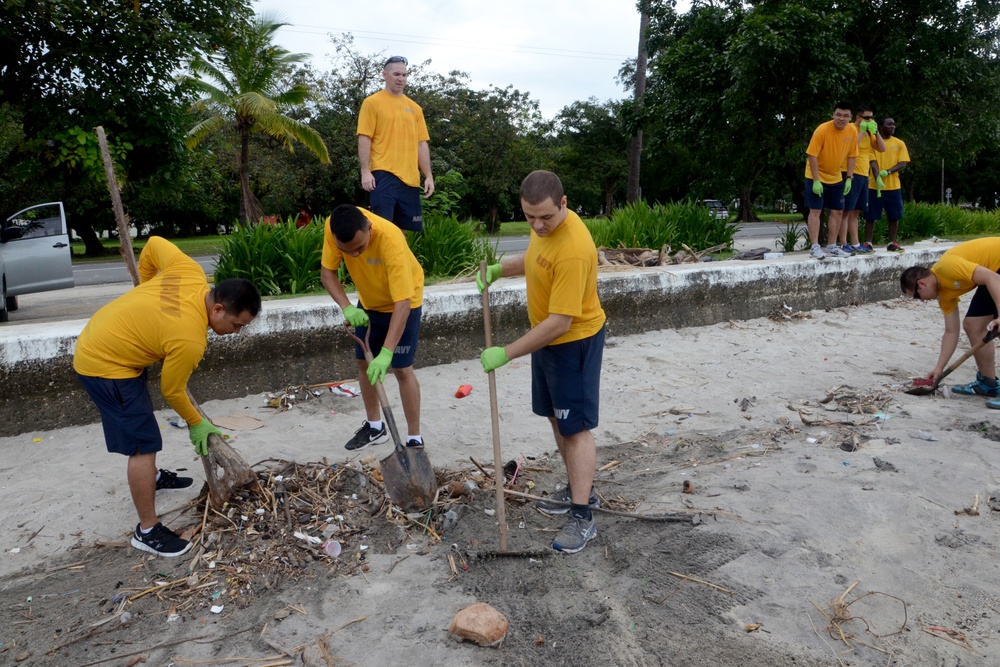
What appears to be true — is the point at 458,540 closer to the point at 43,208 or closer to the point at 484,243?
the point at 484,243

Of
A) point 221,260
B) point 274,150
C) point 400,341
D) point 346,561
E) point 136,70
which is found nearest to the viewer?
point 346,561

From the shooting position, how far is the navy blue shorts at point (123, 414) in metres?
3.12

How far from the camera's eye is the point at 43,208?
30.9 ft

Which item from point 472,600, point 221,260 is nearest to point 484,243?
point 221,260

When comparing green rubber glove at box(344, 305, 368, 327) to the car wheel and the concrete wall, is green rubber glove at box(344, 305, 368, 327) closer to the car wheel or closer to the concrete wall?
the concrete wall

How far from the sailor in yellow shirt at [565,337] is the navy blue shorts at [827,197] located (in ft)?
18.6

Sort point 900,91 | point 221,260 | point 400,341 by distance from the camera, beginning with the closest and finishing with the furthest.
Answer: point 400,341, point 221,260, point 900,91

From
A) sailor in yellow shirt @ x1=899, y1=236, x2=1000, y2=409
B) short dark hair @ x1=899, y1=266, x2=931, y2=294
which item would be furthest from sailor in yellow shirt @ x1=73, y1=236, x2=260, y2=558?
sailor in yellow shirt @ x1=899, y1=236, x2=1000, y2=409

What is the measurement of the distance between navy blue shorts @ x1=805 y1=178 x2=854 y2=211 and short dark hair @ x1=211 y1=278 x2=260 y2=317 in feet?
21.7

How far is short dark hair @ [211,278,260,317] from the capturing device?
3.17m

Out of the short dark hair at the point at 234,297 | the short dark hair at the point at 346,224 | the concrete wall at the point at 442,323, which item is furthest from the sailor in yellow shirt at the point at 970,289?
the short dark hair at the point at 234,297

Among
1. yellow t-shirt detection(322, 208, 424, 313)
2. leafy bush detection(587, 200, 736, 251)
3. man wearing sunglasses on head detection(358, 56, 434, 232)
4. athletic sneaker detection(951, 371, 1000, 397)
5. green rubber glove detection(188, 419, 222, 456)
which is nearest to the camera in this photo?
green rubber glove detection(188, 419, 222, 456)

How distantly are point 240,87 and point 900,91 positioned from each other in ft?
52.4

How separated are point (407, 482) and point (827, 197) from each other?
6.52 metres
